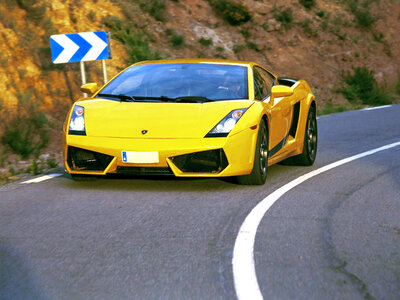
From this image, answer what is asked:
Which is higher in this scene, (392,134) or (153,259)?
(153,259)

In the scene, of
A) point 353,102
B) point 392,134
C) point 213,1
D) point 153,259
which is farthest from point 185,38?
point 153,259

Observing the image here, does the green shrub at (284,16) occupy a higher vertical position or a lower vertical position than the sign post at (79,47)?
lower

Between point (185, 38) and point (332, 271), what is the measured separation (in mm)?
18779

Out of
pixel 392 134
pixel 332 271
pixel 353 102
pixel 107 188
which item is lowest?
pixel 353 102

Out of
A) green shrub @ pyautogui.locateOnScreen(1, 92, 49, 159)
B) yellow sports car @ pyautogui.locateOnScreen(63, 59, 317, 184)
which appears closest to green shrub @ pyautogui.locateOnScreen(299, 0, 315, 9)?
green shrub @ pyautogui.locateOnScreen(1, 92, 49, 159)

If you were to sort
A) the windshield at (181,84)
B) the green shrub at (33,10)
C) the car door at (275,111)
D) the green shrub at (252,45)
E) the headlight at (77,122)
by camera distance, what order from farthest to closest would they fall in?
the green shrub at (252,45) < the green shrub at (33,10) < the car door at (275,111) < the windshield at (181,84) < the headlight at (77,122)

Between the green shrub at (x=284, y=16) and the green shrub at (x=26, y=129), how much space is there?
1422cm

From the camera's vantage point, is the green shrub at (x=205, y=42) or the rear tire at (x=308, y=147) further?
the green shrub at (x=205, y=42)

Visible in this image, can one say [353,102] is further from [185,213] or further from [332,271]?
[332,271]

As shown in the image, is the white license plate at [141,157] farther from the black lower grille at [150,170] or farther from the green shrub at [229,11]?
the green shrub at [229,11]

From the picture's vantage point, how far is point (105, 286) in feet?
15.2

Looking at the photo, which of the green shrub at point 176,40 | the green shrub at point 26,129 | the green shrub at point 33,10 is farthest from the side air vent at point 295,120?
the green shrub at point 176,40

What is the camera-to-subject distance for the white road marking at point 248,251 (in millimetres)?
4523

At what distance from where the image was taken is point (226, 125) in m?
7.92
